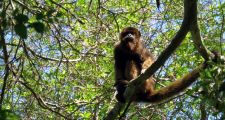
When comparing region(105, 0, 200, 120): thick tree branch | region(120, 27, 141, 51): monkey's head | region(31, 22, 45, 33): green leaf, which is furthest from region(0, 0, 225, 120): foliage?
region(31, 22, 45, 33): green leaf

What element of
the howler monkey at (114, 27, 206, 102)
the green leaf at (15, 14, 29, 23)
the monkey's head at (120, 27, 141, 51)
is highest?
the green leaf at (15, 14, 29, 23)

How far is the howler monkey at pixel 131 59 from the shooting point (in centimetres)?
604

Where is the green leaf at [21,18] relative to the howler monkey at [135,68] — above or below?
above

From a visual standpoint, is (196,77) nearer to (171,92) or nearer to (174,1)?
(171,92)

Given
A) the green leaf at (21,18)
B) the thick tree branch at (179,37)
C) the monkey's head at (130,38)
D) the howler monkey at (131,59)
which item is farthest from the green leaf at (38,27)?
the monkey's head at (130,38)

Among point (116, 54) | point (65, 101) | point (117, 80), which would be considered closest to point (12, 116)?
point (117, 80)

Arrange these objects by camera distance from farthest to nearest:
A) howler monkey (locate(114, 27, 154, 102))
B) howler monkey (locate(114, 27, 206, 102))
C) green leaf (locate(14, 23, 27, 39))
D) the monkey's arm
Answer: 1. the monkey's arm
2. howler monkey (locate(114, 27, 154, 102))
3. howler monkey (locate(114, 27, 206, 102))
4. green leaf (locate(14, 23, 27, 39))

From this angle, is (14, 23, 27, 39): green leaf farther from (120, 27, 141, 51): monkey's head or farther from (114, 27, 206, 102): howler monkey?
(120, 27, 141, 51): monkey's head

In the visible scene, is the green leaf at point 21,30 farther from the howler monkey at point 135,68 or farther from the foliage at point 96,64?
the foliage at point 96,64

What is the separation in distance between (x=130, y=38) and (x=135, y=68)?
0.59 m

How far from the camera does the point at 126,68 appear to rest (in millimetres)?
6188

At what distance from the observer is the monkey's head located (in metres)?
6.55

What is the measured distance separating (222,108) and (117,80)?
3156mm

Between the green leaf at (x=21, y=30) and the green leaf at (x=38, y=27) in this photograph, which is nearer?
the green leaf at (x=21, y=30)
